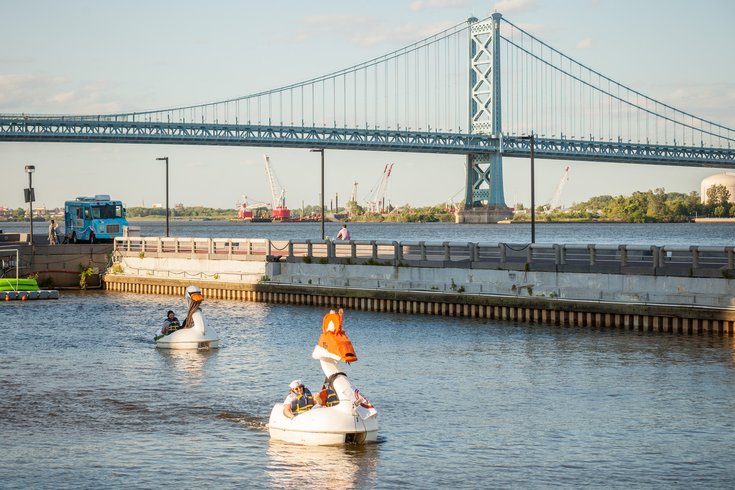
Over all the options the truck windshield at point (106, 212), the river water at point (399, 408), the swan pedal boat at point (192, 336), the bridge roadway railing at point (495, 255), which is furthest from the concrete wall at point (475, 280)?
the truck windshield at point (106, 212)

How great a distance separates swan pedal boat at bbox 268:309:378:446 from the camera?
20141mm

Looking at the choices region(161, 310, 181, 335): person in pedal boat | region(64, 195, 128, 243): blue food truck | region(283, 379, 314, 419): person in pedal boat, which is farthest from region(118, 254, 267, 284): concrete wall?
region(283, 379, 314, 419): person in pedal boat

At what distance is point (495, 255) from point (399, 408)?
19.4 metres

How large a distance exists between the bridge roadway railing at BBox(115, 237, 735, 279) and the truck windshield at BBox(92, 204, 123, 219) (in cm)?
1348

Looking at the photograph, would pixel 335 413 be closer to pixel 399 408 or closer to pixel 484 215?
pixel 399 408

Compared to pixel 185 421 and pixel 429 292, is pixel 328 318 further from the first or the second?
pixel 429 292

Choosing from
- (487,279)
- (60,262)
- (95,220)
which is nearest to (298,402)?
(487,279)

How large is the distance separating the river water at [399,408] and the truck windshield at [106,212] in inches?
1164

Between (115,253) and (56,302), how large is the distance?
385 inches

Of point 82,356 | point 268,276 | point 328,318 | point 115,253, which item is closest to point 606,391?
point 328,318

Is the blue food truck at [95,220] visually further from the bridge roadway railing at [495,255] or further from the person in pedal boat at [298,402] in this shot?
the person in pedal boat at [298,402]

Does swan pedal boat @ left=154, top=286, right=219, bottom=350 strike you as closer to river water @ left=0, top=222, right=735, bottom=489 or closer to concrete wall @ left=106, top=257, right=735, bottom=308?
river water @ left=0, top=222, right=735, bottom=489

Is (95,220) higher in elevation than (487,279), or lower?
higher

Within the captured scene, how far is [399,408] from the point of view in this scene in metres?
25.0
